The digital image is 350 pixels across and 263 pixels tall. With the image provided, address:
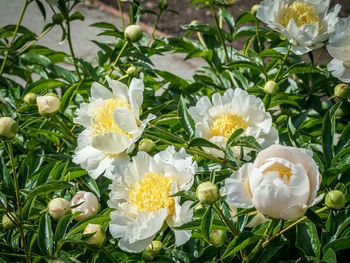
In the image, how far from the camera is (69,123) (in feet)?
4.55

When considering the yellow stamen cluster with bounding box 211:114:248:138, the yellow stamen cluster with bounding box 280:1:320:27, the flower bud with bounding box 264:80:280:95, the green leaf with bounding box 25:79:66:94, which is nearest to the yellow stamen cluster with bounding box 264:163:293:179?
the yellow stamen cluster with bounding box 211:114:248:138

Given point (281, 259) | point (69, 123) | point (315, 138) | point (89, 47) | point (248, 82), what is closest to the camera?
point (281, 259)

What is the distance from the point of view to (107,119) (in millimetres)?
998

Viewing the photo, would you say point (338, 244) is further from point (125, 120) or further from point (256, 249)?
point (125, 120)

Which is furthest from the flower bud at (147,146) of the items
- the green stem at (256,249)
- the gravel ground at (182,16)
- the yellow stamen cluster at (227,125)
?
the gravel ground at (182,16)

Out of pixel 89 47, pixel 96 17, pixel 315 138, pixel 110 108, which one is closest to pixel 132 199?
pixel 110 108

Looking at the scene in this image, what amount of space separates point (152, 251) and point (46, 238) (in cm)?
15

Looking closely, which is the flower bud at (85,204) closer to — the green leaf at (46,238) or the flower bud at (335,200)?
the green leaf at (46,238)

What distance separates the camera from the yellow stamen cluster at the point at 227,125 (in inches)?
39.4

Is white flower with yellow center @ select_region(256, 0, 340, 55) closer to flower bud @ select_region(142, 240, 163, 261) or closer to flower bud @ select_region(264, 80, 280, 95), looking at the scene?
flower bud @ select_region(264, 80, 280, 95)

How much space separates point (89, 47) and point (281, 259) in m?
2.80

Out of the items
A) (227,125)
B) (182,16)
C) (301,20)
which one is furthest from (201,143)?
(182,16)

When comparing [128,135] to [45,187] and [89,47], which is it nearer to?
[45,187]

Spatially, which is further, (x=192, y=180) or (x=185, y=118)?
(x=185, y=118)
